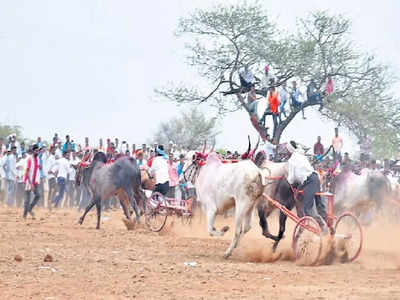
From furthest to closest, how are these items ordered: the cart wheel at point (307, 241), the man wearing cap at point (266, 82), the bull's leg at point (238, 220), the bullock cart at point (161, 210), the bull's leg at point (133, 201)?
the man wearing cap at point (266, 82) → the bull's leg at point (133, 201) → the bullock cart at point (161, 210) → the bull's leg at point (238, 220) → the cart wheel at point (307, 241)

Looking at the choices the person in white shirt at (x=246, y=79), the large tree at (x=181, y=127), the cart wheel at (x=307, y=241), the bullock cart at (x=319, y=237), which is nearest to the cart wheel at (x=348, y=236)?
the bullock cart at (x=319, y=237)

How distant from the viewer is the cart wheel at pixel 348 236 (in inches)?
552

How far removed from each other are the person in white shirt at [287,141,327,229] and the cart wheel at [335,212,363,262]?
38cm

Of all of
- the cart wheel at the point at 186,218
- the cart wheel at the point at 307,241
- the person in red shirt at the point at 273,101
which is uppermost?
the person in red shirt at the point at 273,101

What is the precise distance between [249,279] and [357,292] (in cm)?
180

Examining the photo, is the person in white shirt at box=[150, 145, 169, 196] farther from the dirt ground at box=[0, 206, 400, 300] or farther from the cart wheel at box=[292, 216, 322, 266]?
the cart wheel at box=[292, 216, 322, 266]

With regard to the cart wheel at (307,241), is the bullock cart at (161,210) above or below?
above

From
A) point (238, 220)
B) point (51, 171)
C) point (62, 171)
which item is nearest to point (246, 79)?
point (62, 171)

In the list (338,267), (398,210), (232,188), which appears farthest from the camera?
(398,210)

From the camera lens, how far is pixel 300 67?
116ft

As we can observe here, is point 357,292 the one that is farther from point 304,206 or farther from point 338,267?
point 304,206

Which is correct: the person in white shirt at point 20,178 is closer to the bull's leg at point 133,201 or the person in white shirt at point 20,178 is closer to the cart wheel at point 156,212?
the bull's leg at point 133,201

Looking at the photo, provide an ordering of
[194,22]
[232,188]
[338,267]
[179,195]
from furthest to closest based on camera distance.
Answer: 1. [194,22]
2. [179,195]
3. [232,188]
4. [338,267]

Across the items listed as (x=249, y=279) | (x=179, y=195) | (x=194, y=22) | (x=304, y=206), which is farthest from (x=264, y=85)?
(x=249, y=279)
